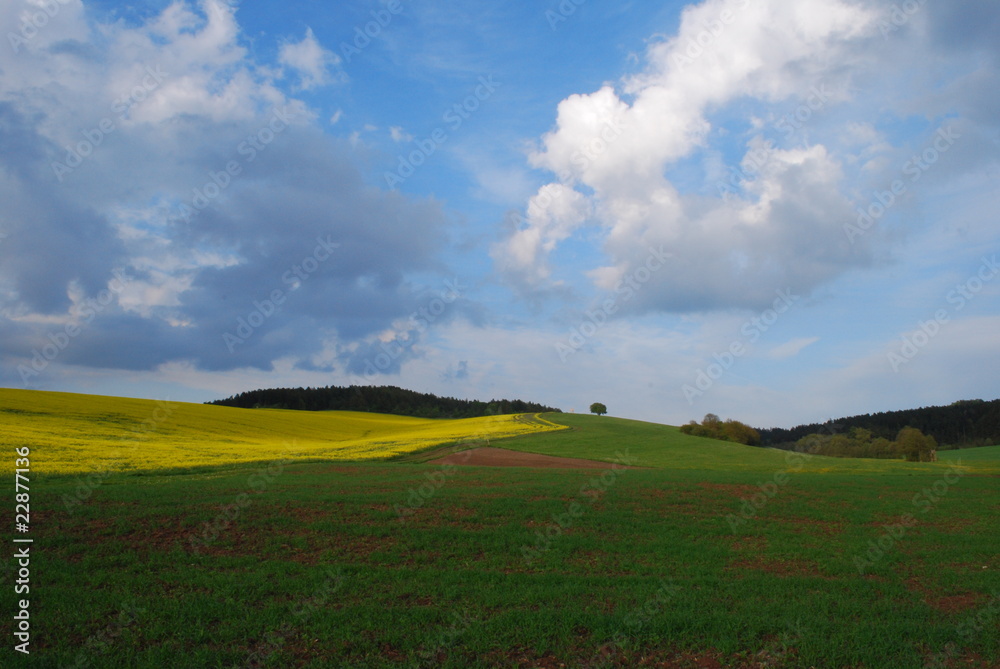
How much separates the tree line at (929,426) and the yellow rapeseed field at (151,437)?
69647 mm

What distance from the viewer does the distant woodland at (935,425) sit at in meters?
98.4

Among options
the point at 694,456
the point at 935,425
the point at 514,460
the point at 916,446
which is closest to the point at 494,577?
the point at 514,460

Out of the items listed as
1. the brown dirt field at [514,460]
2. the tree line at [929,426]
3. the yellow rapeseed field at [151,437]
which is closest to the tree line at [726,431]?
the tree line at [929,426]

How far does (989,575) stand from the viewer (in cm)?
1320

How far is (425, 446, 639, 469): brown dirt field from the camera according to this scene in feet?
120

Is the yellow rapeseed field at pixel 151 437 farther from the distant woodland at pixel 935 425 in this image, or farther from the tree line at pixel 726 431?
the distant woodland at pixel 935 425

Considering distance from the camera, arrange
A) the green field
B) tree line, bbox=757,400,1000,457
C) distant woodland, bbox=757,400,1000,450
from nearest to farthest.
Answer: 1. the green field
2. tree line, bbox=757,400,1000,457
3. distant woodland, bbox=757,400,1000,450

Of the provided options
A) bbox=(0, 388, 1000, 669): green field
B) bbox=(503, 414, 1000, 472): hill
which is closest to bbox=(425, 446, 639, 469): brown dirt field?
bbox=(503, 414, 1000, 472): hill

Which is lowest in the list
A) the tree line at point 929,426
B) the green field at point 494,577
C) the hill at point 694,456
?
the green field at point 494,577

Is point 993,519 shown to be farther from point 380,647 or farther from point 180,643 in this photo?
point 180,643

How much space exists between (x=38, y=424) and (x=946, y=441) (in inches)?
5252

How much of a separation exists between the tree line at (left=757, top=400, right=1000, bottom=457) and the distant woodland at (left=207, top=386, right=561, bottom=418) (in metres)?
51.7

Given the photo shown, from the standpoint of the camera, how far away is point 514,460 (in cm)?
3909

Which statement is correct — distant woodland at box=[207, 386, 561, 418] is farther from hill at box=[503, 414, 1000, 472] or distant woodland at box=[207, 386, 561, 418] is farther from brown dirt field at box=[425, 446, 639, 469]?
brown dirt field at box=[425, 446, 639, 469]
